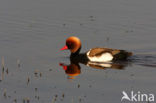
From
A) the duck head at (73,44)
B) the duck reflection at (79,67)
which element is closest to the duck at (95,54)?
the duck head at (73,44)

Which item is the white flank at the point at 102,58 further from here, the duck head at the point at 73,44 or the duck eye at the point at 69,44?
the duck eye at the point at 69,44

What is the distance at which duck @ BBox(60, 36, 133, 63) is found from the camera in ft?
55.7

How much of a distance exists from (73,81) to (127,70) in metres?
1.92

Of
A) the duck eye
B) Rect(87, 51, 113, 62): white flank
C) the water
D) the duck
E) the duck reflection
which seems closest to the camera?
the water

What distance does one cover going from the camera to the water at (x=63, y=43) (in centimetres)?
1357

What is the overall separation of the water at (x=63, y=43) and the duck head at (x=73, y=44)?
10.3 inches

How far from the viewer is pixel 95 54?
1722 cm

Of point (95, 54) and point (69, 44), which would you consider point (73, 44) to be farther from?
point (95, 54)

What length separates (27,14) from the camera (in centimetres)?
2144

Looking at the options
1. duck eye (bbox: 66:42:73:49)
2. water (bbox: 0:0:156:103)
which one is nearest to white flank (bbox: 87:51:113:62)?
water (bbox: 0:0:156:103)

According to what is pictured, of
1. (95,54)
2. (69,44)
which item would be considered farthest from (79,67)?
(69,44)

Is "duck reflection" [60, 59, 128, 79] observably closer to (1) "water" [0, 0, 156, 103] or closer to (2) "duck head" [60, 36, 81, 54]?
(1) "water" [0, 0, 156, 103]

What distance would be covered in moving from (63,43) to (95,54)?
154 centimetres

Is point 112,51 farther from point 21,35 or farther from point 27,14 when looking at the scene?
point 27,14
